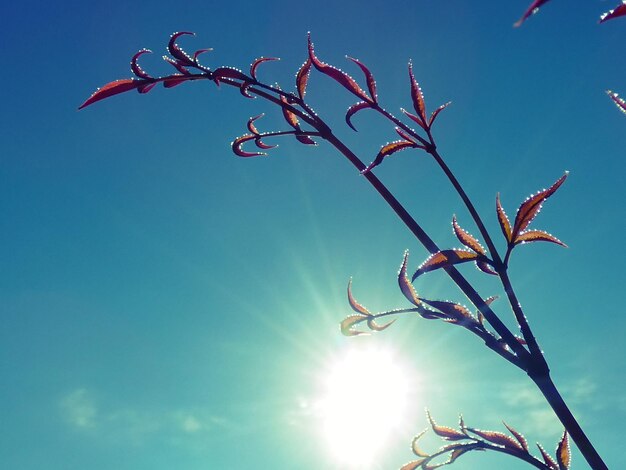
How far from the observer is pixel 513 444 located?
1.24 m


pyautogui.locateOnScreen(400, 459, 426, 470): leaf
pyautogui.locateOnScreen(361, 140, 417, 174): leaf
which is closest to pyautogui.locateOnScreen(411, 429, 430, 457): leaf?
pyautogui.locateOnScreen(400, 459, 426, 470): leaf

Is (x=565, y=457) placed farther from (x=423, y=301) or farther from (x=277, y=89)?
(x=277, y=89)

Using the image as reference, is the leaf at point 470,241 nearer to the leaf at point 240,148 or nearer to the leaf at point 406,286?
the leaf at point 406,286

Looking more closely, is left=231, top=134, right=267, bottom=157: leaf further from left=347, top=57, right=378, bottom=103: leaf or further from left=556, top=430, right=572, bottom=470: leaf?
left=556, top=430, right=572, bottom=470: leaf

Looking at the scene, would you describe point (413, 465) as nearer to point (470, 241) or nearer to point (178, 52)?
point (470, 241)

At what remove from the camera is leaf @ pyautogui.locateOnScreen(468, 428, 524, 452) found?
123 centimetres

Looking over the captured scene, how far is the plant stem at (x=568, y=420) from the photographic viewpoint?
3.19 feet

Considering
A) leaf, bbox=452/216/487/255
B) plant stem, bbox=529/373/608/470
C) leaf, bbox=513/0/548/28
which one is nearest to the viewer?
leaf, bbox=513/0/548/28

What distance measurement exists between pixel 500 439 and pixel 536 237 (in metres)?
0.48

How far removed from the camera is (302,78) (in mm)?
1418

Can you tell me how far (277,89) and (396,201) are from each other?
0.47 metres

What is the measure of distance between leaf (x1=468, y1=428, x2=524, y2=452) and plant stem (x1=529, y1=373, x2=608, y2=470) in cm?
24

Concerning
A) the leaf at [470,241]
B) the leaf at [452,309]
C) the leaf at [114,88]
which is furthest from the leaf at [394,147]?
the leaf at [114,88]

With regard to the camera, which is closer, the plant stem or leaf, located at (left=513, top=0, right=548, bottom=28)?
leaf, located at (left=513, top=0, right=548, bottom=28)
